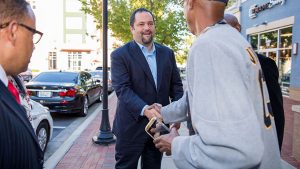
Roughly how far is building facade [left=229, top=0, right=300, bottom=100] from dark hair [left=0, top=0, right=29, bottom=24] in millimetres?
14651

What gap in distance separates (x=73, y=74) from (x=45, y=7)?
5500cm

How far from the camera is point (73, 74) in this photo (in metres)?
11.9

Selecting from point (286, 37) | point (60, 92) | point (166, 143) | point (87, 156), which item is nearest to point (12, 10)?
point (166, 143)

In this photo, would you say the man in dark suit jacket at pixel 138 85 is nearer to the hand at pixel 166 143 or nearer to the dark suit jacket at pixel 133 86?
the dark suit jacket at pixel 133 86

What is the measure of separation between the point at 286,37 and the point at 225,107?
16409mm

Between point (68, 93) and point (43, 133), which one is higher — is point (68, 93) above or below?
above

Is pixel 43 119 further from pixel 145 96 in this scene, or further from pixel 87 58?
pixel 87 58

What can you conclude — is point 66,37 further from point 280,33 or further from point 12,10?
point 12,10

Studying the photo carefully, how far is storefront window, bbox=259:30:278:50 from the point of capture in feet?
58.3

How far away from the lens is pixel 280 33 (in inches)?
672

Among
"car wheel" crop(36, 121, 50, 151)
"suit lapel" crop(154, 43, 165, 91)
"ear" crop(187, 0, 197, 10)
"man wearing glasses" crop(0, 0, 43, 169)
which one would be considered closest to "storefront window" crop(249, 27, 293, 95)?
"car wheel" crop(36, 121, 50, 151)

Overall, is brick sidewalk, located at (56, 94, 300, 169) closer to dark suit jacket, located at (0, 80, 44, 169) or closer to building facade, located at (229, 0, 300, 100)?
dark suit jacket, located at (0, 80, 44, 169)

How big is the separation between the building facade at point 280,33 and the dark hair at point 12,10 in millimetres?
14651

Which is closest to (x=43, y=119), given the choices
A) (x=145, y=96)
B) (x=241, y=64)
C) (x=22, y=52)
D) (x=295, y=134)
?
(x=145, y=96)
